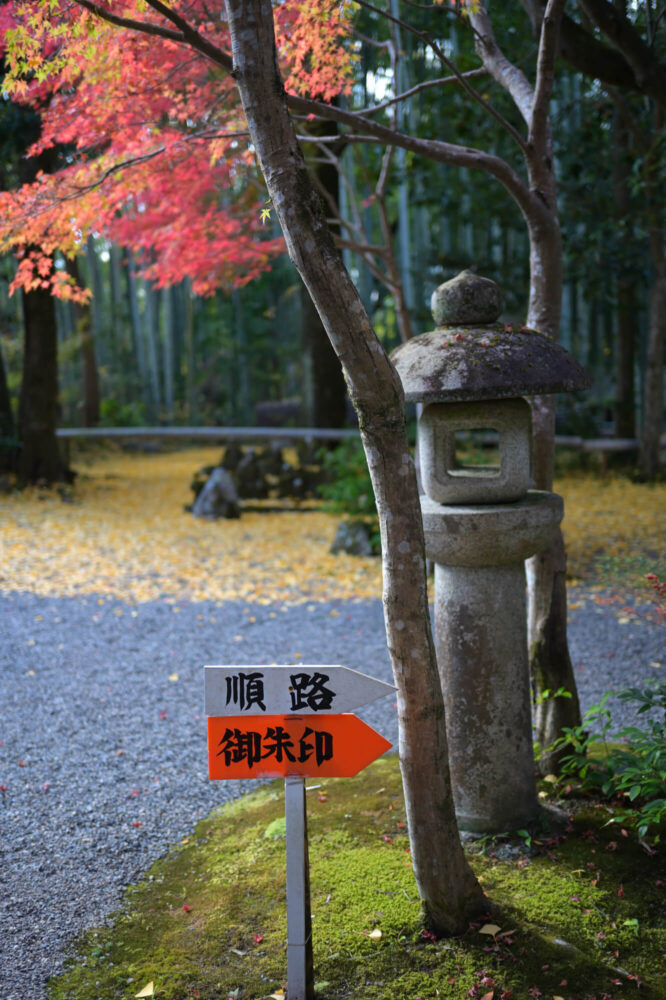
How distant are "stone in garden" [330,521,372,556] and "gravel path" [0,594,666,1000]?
1.28 m

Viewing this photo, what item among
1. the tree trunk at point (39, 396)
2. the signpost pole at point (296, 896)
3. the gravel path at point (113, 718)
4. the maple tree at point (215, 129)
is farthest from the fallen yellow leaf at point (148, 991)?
the tree trunk at point (39, 396)

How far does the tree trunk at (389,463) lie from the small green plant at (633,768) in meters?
0.62

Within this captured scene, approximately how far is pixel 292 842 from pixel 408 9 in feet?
36.9

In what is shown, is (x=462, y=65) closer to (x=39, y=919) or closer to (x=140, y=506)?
(x=39, y=919)

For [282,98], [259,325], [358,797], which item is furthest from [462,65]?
[259,325]

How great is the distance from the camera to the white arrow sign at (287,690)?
7.02 ft

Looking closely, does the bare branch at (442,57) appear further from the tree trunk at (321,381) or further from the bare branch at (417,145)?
the tree trunk at (321,381)

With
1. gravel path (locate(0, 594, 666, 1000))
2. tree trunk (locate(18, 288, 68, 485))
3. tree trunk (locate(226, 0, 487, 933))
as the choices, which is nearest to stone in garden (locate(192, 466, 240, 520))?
tree trunk (locate(18, 288, 68, 485))

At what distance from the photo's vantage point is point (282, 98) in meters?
2.09

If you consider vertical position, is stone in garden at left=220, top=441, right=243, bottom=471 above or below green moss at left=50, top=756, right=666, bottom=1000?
above

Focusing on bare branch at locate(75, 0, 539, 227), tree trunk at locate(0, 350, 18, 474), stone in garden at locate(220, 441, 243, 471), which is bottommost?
stone in garden at locate(220, 441, 243, 471)

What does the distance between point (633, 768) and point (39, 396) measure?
9.09 meters

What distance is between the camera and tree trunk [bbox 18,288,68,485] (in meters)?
9.98

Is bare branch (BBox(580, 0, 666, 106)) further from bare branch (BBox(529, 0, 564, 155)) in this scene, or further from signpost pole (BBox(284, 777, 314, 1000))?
signpost pole (BBox(284, 777, 314, 1000))
